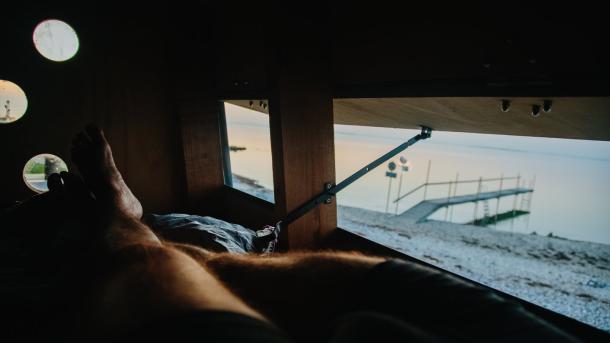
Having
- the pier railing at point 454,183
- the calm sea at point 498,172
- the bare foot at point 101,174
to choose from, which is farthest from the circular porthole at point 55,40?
the pier railing at point 454,183

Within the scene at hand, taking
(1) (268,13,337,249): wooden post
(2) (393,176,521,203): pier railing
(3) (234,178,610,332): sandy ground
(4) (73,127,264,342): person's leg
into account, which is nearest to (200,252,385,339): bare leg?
(4) (73,127,264,342): person's leg

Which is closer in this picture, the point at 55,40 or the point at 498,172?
the point at 498,172

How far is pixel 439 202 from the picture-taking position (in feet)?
7.33

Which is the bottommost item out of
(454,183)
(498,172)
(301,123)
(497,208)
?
(497,208)

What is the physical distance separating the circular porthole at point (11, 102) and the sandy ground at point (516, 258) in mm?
2584

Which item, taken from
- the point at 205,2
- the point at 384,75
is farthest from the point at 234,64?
the point at 384,75

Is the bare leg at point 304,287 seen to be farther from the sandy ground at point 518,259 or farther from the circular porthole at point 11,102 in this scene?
the circular porthole at point 11,102

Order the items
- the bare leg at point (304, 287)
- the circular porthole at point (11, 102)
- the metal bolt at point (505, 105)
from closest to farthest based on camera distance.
Answer: the bare leg at point (304, 287), the metal bolt at point (505, 105), the circular porthole at point (11, 102)

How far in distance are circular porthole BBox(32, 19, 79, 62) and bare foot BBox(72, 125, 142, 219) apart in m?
1.17

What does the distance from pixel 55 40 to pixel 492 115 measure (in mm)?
3188

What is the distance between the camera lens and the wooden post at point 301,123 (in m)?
1.79

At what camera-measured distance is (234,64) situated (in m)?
2.71

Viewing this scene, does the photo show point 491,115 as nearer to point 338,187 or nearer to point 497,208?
point 497,208

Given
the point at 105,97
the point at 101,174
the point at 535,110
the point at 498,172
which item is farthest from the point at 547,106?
the point at 105,97
